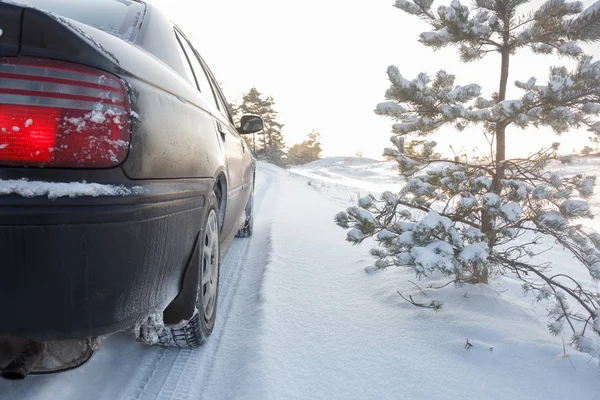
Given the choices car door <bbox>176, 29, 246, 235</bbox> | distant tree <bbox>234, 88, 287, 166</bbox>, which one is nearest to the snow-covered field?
car door <bbox>176, 29, 246, 235</bbox>

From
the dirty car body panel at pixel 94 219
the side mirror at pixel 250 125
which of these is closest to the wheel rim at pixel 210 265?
the dirty car body panel at pixel 94 219

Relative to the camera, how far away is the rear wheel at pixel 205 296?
1.84m

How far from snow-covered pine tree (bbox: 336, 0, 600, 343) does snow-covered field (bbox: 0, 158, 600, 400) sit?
25cm

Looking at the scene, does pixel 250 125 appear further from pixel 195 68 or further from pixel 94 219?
pixel 94 219

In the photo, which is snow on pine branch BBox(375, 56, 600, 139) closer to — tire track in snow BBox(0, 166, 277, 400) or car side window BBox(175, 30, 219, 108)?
car side window BBox(175, 30, 219, 108)

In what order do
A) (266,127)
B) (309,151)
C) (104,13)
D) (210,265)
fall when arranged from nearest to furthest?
(104,13), (210,265), (266,127), (309,151)

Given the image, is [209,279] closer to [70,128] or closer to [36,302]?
[36,302]

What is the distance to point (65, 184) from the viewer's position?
3.05 feet

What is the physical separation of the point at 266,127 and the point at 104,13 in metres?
49.5

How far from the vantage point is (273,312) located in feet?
7.97

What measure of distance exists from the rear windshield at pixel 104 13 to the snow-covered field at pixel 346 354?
1.48 metres

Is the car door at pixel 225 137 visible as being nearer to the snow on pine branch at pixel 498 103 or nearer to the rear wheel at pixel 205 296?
the rear wheel at pixel 205 296

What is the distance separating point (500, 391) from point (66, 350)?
1877 mm

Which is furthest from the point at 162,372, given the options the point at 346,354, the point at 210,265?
the point at 346,354
